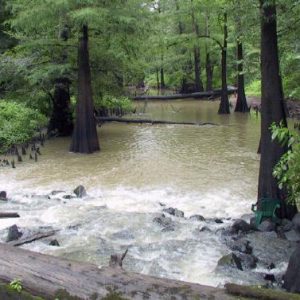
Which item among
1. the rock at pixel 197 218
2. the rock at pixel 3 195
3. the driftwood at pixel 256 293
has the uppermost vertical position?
the driftwood at pixel 256 293

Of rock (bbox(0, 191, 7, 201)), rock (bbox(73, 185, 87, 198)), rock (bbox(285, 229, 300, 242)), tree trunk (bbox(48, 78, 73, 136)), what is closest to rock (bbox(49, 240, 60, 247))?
rock (bbox(73, 185, 87, 198))

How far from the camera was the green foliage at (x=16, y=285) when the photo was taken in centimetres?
473

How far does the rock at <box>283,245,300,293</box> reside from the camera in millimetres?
5973

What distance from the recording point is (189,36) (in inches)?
1209

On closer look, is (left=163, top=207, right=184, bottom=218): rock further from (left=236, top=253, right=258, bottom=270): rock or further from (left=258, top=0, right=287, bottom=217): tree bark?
(left=236, top=253, right=258, bottom=270): rock

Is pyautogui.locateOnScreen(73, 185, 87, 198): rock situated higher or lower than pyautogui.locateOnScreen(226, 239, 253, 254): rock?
higher

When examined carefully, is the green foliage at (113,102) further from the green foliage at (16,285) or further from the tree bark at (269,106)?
the green foliage at (16,285)

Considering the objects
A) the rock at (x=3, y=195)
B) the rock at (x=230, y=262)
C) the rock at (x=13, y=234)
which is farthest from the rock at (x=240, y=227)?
the rock at (x=3, y=195)

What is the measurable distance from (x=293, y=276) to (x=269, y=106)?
429cm

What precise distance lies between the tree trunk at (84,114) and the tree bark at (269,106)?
8.95 m

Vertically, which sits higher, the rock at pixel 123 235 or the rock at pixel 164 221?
the rock at pixel 164 221

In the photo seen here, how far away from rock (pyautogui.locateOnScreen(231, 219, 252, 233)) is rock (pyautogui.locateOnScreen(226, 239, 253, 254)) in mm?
576

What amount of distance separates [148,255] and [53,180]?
258 inches

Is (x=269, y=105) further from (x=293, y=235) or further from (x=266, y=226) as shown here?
(x=293, y=235)
